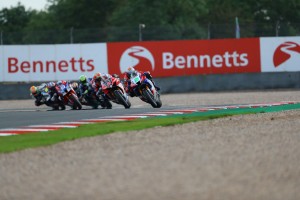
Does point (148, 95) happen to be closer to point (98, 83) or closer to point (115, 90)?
point (115, 90)

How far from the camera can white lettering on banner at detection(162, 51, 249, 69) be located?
36.6 metres

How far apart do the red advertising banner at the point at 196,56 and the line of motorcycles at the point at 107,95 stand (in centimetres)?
906

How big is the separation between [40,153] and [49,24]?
7556cm

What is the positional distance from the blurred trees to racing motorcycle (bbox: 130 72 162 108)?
1515cm

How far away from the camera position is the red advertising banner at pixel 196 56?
36500 mm

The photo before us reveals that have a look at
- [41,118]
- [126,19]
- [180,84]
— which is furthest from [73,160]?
[126,19]

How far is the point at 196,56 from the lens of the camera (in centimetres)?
3672

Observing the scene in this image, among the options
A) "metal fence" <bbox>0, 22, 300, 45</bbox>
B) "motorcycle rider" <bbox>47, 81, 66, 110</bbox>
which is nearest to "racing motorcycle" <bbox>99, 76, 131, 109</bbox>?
"motorcycle rider" <bbox>47, 81, 66, 110</bbox>

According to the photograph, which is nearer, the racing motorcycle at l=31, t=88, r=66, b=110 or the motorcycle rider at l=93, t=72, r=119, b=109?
the motorcycle rider at l=93, t=72, r=119, b=109

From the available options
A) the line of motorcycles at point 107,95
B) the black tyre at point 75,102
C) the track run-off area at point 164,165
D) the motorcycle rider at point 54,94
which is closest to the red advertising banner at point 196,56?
the line of motorcycles at point 107,95

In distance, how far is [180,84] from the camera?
36.0 m

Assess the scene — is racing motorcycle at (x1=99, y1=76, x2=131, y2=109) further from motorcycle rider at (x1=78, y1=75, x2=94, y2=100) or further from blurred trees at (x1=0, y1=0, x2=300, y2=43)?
blurred trees at (x1=0, y1=0, x2=300, y2=43)

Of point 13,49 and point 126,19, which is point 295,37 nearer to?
point 13,49

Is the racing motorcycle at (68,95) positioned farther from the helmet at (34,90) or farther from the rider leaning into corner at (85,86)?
the helmet at (34,90)
